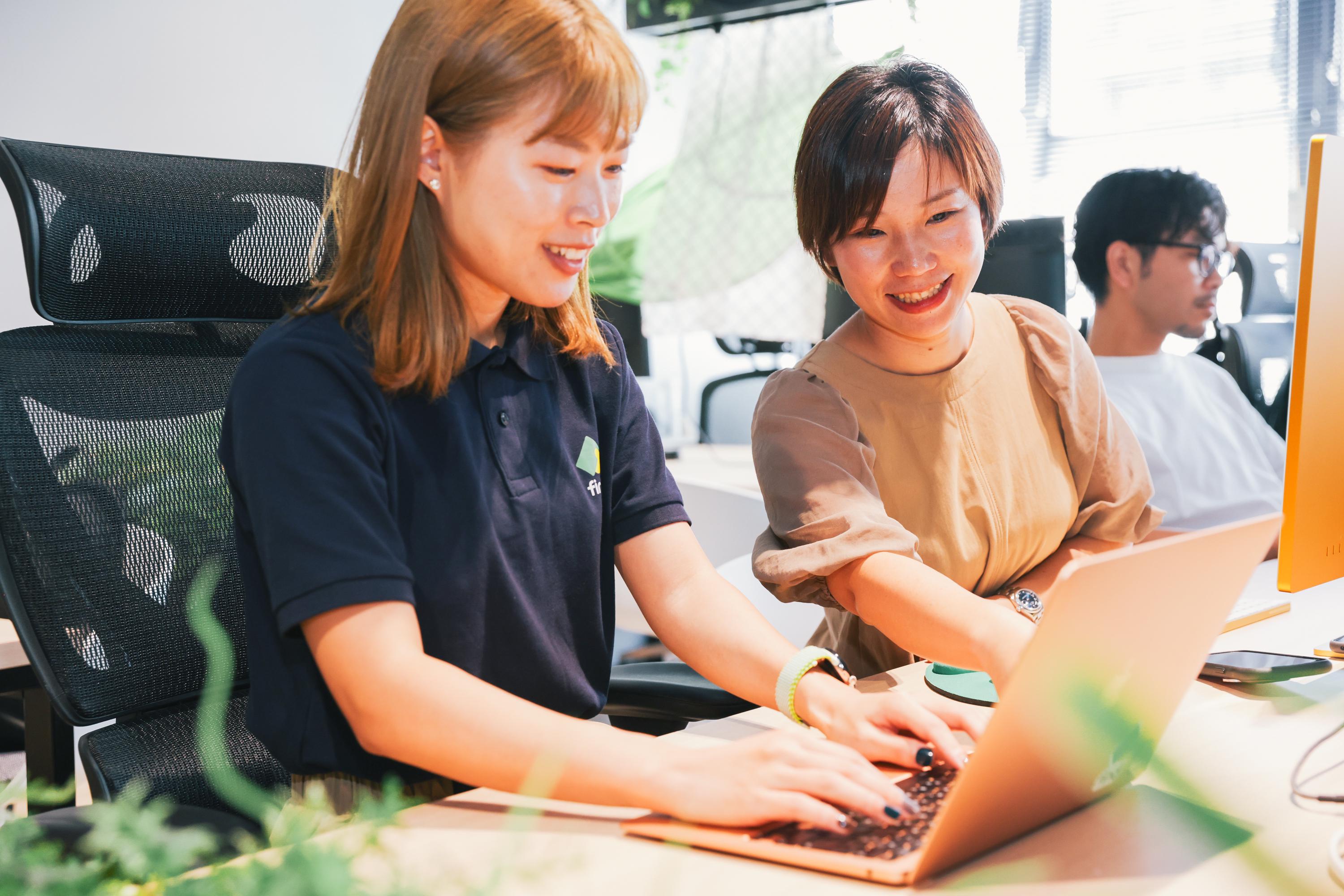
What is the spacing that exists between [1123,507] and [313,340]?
948 millimetres

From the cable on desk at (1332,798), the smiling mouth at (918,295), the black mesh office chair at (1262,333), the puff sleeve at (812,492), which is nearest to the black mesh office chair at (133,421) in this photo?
the puff sleeve at (812,492)

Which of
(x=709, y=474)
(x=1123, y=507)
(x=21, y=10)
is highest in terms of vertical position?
(x=21, y=10)

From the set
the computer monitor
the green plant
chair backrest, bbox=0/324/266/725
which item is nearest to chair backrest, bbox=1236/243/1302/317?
the computer monitor

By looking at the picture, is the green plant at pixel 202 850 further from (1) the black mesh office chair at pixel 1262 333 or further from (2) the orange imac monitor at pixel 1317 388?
(1) the black mesh office chair at pixel 1262 333

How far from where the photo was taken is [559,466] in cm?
96

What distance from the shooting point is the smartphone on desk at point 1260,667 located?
3.10ft

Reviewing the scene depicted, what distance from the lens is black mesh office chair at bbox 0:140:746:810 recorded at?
0.95 metres

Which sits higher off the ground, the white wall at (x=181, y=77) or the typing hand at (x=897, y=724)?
the white wall at (x=181, y=77)

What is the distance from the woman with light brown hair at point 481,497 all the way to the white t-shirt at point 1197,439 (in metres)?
1.37

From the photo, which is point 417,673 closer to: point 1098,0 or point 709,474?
point 709,474

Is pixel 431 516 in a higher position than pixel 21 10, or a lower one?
lower

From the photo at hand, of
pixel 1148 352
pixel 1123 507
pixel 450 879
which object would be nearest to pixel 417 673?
pixel 450 879

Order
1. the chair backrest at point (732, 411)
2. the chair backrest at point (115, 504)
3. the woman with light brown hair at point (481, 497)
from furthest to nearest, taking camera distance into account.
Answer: the chair backrest at point (732, 411), the chair backrest at point (115, 504), the woman with light brown hair at point (481, 497)

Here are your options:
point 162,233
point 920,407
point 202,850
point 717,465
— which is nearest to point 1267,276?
point 717,465
